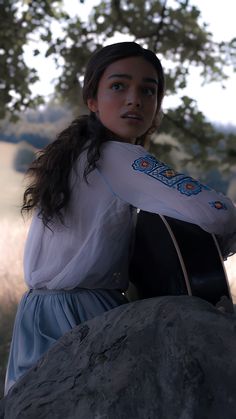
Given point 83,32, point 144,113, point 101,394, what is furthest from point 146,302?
point 83,32

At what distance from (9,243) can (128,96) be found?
4.07 m

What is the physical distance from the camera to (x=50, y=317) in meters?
1.54

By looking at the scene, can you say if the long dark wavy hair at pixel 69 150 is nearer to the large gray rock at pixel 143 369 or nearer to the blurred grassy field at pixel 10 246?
the large gray rock at pixel 143 369

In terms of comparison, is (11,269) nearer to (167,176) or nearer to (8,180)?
(8,180)

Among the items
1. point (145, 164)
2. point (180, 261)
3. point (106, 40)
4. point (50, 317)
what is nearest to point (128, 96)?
point (145, 164)

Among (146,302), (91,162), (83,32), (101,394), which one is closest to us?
(101,394)

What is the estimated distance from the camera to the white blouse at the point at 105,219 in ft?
4.45

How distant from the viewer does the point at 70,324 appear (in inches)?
58.7

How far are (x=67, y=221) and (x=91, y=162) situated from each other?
150mm

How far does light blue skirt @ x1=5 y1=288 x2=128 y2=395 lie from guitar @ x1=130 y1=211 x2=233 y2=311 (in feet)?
0.40

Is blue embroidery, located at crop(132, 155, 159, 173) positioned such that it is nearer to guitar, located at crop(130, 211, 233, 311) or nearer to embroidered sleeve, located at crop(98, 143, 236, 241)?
embroidered sleeve, located at crop(98, 143, 236, 241)

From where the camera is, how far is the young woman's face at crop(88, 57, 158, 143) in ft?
5.19

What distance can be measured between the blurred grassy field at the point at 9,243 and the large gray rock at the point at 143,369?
383 cm

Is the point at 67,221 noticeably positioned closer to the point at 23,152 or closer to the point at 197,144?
the point at 197,144
